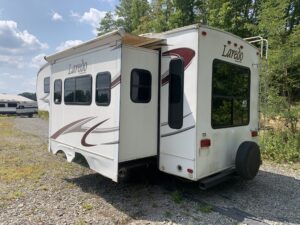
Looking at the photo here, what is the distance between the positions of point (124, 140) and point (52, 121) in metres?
2.71

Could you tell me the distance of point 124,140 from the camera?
4.55m

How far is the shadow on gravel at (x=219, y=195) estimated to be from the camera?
4406 mm

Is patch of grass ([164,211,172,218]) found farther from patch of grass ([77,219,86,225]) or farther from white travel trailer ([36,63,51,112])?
white travel trailer ([36,63,51,112])

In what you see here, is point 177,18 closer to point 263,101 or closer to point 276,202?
point 263,101

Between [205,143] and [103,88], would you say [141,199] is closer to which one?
[205,143]

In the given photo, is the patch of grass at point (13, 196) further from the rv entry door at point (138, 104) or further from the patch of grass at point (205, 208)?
the patch of grass at point (205, 208)

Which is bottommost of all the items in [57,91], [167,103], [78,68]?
[167,103]

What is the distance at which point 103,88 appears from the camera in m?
4.87

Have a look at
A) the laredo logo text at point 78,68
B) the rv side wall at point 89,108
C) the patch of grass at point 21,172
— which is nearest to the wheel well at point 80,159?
the rv side wall at point 89,108

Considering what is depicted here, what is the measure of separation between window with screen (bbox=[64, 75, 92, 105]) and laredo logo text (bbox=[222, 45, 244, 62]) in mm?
2439

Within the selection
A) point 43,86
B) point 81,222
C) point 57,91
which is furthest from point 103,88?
point 43,86

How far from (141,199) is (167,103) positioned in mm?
1732

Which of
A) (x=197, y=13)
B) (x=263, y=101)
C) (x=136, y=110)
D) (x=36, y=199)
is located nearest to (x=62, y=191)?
(x=36, y=199)

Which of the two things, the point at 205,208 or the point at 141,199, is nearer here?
the point at 205,208
